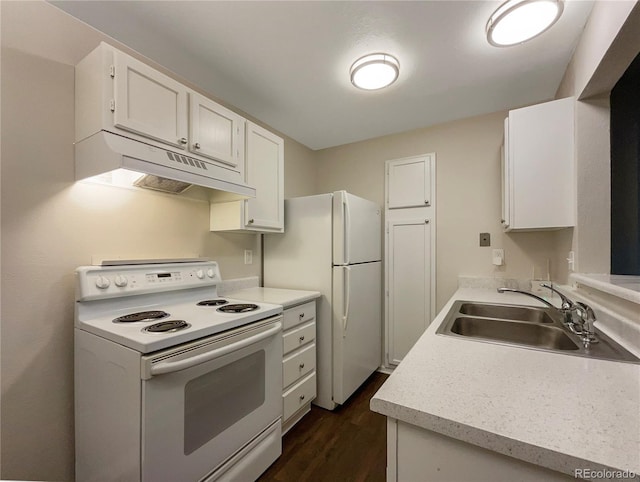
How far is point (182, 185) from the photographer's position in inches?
67.7

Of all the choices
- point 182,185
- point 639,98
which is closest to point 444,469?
point 182,185

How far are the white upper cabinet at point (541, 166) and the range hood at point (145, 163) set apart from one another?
183cm

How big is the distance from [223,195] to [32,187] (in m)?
0.93

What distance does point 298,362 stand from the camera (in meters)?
1.92

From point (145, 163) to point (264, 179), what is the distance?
0.91 m

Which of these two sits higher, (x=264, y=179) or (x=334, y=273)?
(x=264, y=179)

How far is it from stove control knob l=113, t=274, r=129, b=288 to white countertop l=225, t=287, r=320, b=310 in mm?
719

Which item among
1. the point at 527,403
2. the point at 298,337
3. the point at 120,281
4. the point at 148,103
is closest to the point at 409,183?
the point at 298,337

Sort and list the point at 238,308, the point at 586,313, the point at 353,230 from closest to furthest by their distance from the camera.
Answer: the point at 586,313
the point at 238,308
the point at 353,230

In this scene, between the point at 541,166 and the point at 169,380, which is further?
the point at 541,166

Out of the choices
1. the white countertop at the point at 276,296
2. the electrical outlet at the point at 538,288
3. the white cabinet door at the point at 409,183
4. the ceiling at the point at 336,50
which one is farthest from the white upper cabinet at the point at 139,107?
the electrical outlet at the point at 538,288

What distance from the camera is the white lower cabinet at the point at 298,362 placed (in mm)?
1811

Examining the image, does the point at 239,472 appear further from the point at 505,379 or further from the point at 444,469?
the point at 505,379

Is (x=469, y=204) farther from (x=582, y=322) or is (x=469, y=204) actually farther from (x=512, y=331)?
(x=582, y=322)
